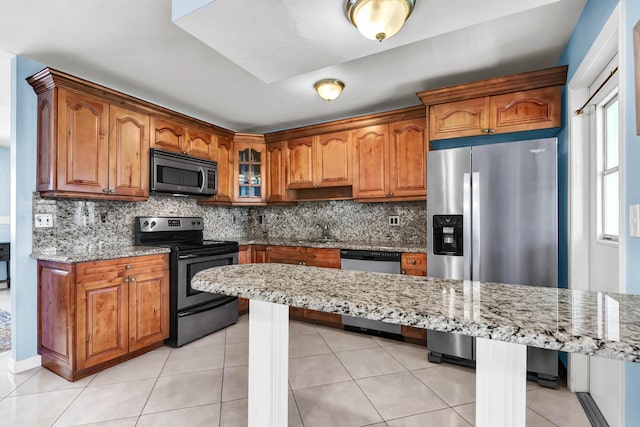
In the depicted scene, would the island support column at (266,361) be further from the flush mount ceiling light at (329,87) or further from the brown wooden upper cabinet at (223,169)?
the brown wooden upper cabinet at (223,169)

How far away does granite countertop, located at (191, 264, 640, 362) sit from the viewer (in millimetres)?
607

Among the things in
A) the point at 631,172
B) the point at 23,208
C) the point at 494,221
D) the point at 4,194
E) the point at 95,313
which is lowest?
the point at 95,313

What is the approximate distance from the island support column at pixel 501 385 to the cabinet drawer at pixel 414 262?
213 cm

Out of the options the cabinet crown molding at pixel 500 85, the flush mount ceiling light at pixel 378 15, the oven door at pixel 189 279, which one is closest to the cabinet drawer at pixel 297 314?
the oven door at pixel 189 279

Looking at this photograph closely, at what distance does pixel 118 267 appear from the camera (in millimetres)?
2479

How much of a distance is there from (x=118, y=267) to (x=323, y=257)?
1.86 metres

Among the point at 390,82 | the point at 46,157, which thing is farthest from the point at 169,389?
the point at 390,82

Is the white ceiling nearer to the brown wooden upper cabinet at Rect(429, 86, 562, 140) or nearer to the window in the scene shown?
the brown wooden upper cabinet at Rect(429, 86, 562, 140)

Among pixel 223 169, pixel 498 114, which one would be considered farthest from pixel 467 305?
pixel 223 169

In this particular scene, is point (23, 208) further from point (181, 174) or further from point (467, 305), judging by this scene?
point (467, 305)

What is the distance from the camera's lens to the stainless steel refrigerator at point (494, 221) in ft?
7.21

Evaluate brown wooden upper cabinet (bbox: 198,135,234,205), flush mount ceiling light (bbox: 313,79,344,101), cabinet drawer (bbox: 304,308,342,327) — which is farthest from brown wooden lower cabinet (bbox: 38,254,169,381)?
flush mount ceiling light (bbox: 313,79,344,101)

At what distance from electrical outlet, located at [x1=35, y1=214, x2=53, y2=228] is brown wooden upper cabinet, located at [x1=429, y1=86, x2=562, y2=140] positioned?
10.8 ft

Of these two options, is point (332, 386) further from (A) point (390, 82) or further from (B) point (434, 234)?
(A) point (390, 82)
